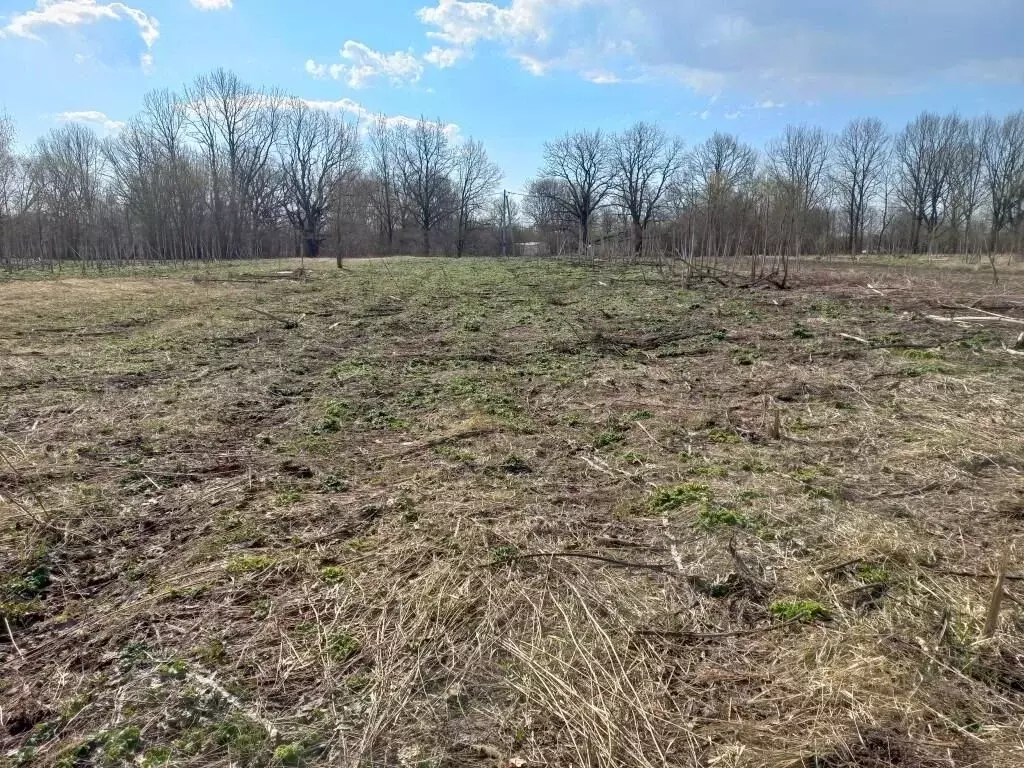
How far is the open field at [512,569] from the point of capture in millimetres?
1990

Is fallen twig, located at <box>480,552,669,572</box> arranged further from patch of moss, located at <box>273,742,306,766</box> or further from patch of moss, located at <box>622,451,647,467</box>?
patch of moss, located at <box>622,451,647,467</box>

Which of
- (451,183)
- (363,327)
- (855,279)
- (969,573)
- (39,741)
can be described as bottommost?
(39,741)

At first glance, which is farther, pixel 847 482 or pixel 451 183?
pixel 451 183

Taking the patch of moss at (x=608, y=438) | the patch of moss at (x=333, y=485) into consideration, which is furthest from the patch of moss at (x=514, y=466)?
the patch of moss at (x=333, y=485)

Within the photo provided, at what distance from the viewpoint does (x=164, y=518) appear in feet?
11.4

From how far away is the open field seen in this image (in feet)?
6.53

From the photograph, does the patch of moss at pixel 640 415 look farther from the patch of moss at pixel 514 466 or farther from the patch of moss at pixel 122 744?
the patch of moss at pixel 122 744

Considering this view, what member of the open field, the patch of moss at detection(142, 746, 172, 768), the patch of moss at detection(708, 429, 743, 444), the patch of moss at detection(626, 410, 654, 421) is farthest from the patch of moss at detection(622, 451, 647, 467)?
the patch of moss at detection(142, 746, 172, 768)

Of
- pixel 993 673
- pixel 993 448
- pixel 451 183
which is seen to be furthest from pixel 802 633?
pixel 451 183

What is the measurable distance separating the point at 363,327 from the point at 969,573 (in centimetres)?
958

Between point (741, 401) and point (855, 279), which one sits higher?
point (855, 279)

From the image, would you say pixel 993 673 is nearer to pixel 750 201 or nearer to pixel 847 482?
pixel 847 482

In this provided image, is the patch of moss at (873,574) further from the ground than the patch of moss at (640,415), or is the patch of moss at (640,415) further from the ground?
the patch of moss at (640,415)

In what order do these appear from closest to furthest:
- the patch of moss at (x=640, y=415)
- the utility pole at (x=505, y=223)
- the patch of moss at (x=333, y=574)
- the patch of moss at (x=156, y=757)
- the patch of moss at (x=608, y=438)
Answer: the patch of moss at (x=156, y=757) < the patch of moss at (x=333, y=574) < the patch of moss at (x=608, y=438) < the patch of moss at (x=640, y=415) < the utility pole at (x=505, y=223)
